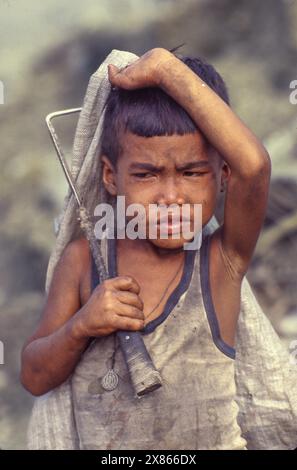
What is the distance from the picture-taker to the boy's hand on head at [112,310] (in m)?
2.28

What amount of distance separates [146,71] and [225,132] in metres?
0.25

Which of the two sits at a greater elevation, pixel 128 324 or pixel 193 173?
pixel 193 173

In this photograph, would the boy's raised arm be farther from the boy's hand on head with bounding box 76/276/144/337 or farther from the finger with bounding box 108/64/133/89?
the boy's hand on head with bounding box 76/276/144/337

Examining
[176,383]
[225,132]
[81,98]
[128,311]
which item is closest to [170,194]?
[225,132]

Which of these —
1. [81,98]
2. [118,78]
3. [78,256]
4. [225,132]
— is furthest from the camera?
[81,98]

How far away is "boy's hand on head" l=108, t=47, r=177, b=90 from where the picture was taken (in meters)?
2.29

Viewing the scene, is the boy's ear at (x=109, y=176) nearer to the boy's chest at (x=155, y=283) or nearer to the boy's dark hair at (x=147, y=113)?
the boy's dark hair at (x=147, y=113)

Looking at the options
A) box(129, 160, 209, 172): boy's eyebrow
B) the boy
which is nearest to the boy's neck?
the boy

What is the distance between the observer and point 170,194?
2283 millimetres

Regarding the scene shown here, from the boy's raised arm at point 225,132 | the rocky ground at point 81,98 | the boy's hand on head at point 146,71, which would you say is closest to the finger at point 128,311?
the boy's raised arm at point 225,132

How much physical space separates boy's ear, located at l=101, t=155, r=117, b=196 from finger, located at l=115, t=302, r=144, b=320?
33 cm

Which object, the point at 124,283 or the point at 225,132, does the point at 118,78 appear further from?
the point at 124,283
